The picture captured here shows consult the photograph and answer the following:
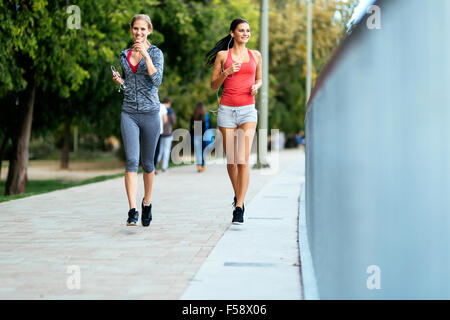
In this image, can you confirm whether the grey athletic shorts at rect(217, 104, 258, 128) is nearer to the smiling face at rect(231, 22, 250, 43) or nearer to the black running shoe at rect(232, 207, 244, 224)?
the smiling face at rect(231, 22, 250, 43)

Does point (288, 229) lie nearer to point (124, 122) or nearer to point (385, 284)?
point (124, 122)

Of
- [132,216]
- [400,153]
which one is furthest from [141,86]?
[400,153]

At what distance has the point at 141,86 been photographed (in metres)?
6.61

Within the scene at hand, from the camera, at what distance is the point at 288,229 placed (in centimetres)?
667

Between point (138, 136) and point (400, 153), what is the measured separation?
4.46m

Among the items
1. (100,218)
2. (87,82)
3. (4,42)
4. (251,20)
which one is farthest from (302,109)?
(100,218)

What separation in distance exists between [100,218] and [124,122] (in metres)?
1.47

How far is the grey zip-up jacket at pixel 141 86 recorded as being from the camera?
21.6 feet

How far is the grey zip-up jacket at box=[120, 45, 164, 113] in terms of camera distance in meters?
6.59

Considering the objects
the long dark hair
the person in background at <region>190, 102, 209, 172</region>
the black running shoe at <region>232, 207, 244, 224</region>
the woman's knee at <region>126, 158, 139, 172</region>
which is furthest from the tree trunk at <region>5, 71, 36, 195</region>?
the black running shoe at <region>232, 207, 244, 224</region>

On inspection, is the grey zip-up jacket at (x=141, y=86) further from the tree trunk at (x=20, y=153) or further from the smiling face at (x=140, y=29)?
the tree trunk at (x=20, y=153)

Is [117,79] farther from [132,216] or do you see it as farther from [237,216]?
[237,216]

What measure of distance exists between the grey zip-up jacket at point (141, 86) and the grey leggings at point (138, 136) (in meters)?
0.07

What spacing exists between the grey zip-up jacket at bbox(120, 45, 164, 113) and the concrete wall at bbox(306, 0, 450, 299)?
149 inches
